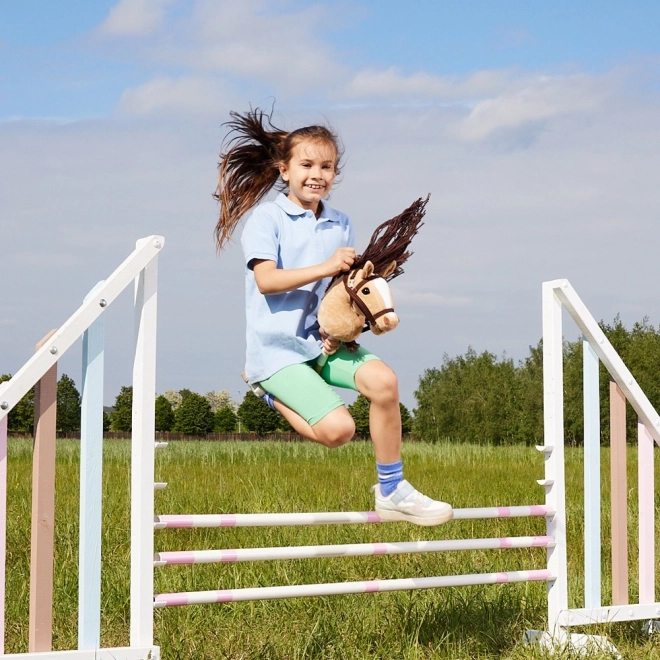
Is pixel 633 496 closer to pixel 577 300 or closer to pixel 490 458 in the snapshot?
pixel 490 458

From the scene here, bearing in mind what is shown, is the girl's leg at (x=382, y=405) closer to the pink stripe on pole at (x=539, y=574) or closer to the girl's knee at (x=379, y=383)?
the girl's knee at (x=379, y=383)

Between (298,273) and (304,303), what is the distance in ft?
0.69

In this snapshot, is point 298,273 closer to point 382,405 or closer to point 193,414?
point 382,405

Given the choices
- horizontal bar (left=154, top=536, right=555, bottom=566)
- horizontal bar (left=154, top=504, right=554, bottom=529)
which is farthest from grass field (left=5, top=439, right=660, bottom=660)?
horizontal bar (left=154, top=504, right=554, bottom=529)

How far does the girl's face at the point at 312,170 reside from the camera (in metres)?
3.12

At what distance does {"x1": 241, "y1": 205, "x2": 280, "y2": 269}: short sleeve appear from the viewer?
3014 mm

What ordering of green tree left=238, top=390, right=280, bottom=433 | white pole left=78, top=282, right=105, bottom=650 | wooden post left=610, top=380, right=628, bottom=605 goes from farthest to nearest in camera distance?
green tree left=238, top=390, right=280, bottom=433
wooden post left=610, top=380, right=628, bottom=605
white pole left=78, top=282, right=105, bottom=650

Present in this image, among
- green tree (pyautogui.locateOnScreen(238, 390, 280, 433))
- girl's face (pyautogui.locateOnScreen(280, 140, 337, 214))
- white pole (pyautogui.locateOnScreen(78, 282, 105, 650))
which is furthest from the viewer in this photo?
green tree (pyautogui.locateOnScreen(238, 390, 280, 433))

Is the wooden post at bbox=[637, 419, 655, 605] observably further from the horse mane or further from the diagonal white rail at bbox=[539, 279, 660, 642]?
the horse mane

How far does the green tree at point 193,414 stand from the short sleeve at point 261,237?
21.3 metres

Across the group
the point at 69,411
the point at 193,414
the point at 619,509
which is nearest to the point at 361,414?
the point at 193,414

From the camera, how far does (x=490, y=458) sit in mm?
10195

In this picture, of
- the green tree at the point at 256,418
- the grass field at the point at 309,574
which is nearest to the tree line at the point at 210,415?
the green tree at the point at 256,418

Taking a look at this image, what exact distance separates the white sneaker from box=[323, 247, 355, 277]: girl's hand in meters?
0.71
